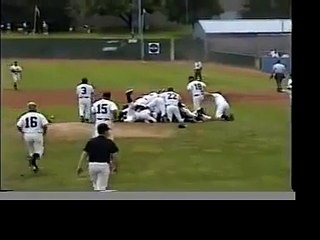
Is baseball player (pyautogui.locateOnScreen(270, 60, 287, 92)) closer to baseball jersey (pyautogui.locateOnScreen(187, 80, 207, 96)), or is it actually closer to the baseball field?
the baseball field

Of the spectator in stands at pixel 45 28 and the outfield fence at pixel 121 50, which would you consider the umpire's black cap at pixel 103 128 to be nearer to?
the outfield fence at pixel 121 50

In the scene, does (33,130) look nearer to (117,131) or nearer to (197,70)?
(117,131)

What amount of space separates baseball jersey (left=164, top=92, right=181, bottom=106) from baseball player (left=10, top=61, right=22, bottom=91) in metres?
0.81

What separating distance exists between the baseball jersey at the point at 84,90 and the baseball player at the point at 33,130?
0.20 m

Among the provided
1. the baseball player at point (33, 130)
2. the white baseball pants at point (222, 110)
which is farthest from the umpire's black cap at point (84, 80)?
the white baseball pants at point (222, 110)

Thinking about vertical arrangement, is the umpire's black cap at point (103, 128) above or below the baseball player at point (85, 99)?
below

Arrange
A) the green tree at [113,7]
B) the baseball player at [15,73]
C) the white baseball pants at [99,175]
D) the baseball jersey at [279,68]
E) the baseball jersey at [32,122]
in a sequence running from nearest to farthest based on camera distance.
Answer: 1. the baseball jersey at [279,68]
2. the white baseball pants at [99,175]
3. the green tree at [113,7]
4. the baseball jersey at [32,122]
5. the baseball player at [15,73]

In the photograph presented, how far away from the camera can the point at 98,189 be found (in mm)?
2014

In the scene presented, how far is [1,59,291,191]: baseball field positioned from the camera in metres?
2.44

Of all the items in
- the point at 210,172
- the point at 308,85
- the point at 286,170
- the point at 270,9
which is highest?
the point at 270,9

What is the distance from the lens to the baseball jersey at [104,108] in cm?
249
